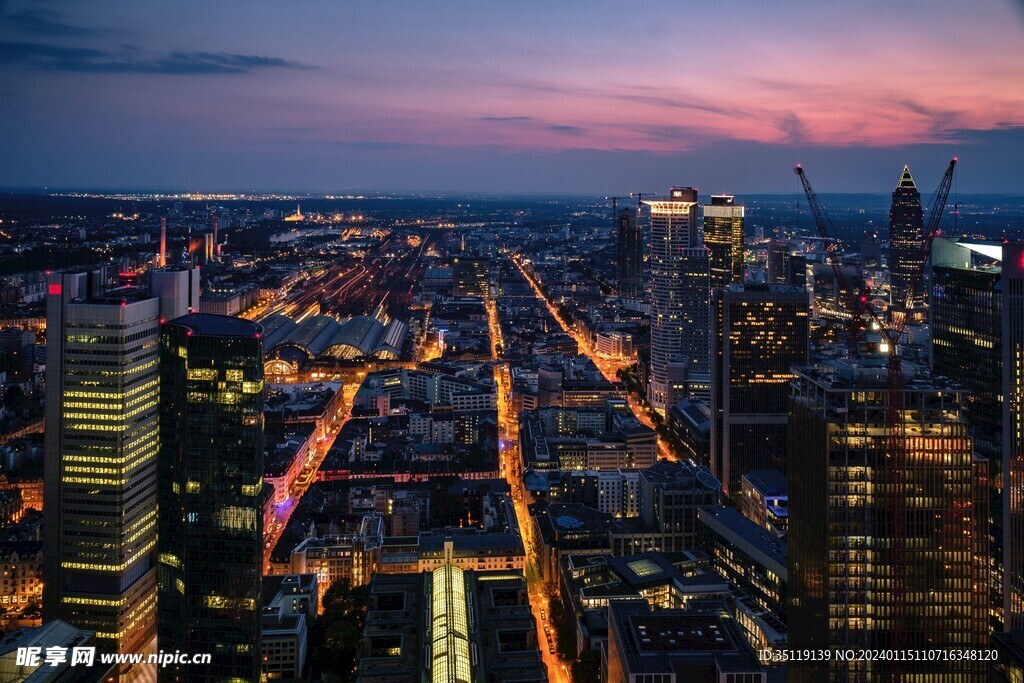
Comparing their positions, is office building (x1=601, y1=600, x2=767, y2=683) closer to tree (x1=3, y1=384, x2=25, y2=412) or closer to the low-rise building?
the low-rise building

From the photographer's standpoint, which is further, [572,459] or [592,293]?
[592,293]

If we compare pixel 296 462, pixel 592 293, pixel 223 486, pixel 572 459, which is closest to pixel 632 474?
pixel 572 459

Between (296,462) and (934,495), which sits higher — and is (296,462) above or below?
below

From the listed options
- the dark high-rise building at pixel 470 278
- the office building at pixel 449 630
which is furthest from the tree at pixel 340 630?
the dark high-rise building at pixel 470 278

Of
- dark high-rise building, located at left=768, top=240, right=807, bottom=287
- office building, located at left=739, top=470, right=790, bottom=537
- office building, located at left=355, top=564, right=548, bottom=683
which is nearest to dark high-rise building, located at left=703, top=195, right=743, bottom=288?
dark high-rise building, located at left=768, top=240, right=807, bottom=287

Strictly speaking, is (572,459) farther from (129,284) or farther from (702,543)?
(129,284)

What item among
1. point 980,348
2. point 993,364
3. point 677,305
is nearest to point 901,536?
point 993,364

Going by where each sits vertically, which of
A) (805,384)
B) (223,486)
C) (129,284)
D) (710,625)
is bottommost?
(710,625)

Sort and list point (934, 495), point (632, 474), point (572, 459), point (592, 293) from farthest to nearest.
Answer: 1. point (592, 293)
2. point (572, 459)
3. point (632, 474)
4. point (934, 495)
